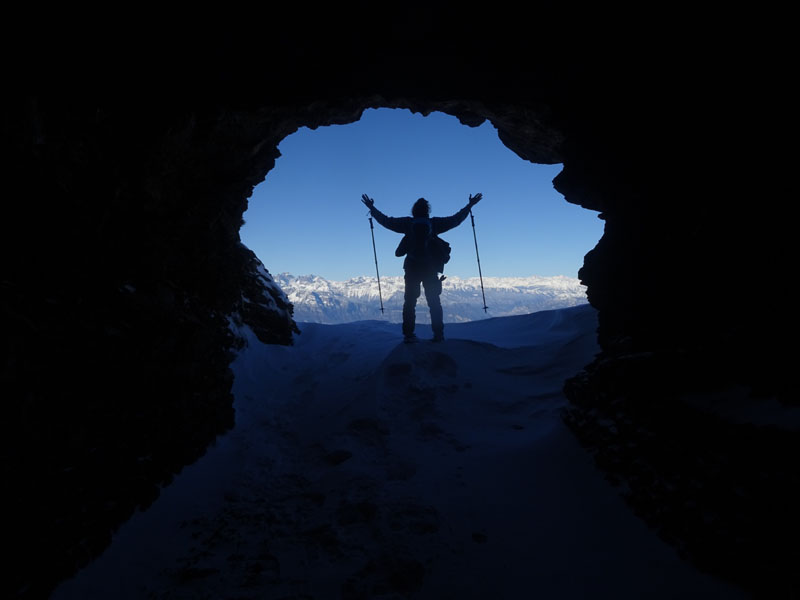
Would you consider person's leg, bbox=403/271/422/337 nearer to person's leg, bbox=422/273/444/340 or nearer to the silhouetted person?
the silhouetted person

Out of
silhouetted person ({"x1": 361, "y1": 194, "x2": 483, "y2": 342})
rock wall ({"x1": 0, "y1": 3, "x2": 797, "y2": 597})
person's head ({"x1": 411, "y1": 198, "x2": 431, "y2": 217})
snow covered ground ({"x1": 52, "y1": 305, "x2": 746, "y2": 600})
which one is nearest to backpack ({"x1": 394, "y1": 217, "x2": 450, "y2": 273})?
silhouetted person ({"x1": 361, "y1": 194, "x2": 483, "y2": 342})

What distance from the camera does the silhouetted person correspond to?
34.2 feet

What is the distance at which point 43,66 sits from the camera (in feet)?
12.4

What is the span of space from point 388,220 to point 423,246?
1.42m

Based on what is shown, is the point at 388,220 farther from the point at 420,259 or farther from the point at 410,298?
the point at 410,298

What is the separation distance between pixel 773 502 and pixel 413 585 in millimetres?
2886

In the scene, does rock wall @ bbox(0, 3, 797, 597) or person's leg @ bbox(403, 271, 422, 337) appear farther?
person's leg @ bbox(403, 271, 422, 337)

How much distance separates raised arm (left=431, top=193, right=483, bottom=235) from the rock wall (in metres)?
3.42

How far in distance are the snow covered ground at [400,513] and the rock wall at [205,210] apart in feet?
1.34

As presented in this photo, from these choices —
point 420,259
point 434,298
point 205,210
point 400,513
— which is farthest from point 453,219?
point 400,513

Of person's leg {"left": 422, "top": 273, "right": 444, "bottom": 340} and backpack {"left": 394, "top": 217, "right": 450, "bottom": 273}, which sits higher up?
backpack {"left": 394, "top": 217, "right": 450, "bottom": 273}

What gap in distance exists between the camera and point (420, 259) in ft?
34.1

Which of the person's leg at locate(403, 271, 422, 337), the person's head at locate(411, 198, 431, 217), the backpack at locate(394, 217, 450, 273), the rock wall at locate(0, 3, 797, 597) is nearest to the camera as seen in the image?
the rock wall at locate(0, 3, 797, 597)

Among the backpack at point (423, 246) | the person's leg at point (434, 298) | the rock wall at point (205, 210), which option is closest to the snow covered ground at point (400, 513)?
the rock wall at point (205, 210)
